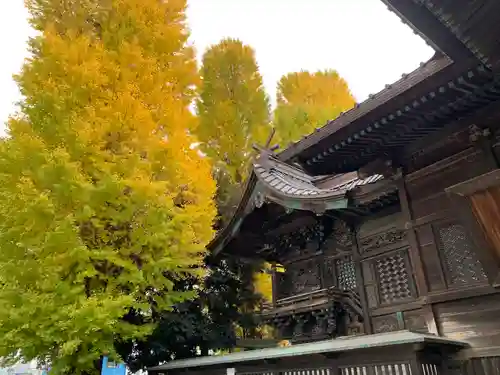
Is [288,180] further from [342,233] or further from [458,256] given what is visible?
[458,256]

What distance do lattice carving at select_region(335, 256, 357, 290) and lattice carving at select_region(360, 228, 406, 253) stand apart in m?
0.64

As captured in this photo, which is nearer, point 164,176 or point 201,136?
point 164,176

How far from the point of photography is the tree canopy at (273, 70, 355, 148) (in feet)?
63.2

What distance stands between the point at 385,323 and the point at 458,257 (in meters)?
2.02

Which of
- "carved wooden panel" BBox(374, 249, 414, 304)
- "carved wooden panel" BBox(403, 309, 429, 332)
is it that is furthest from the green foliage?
"carved wooden panel" BBox(403, 309, 429, 332)

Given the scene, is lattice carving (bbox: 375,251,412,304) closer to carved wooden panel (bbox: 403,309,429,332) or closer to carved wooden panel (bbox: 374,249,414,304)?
carved wooden panel (bbox: 374,249,414,304)

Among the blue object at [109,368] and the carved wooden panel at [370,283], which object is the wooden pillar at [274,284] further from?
the blue object at [109,368]

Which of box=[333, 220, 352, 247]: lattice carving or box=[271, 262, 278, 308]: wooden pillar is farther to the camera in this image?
box=[271, 262, 278, 308]: wooden pillar

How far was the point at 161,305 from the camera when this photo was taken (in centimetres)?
884

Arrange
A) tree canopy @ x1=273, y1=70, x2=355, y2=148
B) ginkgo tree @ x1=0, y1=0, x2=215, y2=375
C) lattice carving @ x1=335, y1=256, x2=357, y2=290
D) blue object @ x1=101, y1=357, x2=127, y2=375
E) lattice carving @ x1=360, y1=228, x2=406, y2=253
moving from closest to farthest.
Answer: ginkgo tree @ x1=0, y1=0, x2=215, y2=375 < lattice carving @ x1=360, y1=228, x2=406, y2=253 < blue object @ x1=101, y1=357, x2=127, y2=375 < lattice carving @ x1=335, y1=256, x2=357, y2=290 < tree canopy @ x1=273, y1=70, x2=355, y2=148

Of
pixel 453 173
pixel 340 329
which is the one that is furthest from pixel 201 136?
Answer: pixel 453 173

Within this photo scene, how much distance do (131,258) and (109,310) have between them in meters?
1.56

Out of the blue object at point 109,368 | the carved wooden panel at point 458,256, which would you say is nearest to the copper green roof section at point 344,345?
the carved wooden panel at point 458,256

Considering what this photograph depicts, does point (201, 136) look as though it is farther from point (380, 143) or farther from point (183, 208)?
point (380, 143)
